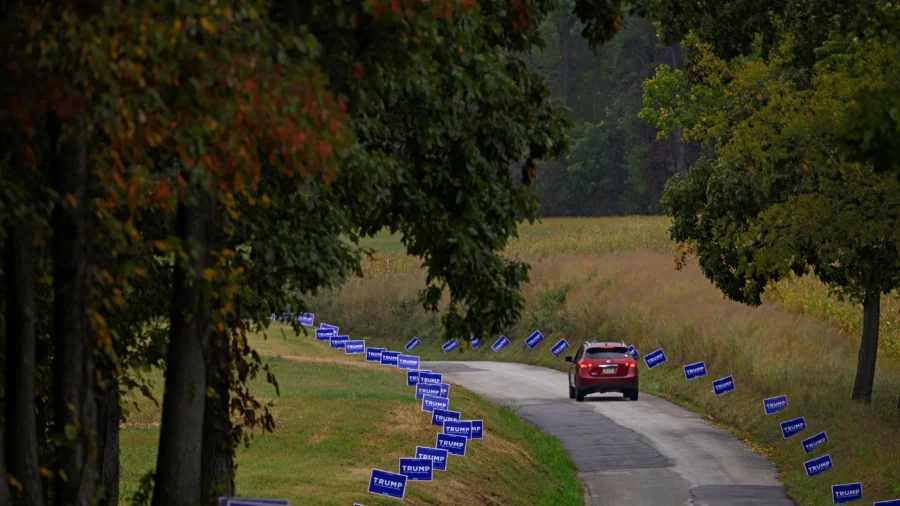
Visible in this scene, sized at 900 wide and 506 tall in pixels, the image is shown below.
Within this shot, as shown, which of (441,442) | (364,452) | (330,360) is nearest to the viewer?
(441,442)

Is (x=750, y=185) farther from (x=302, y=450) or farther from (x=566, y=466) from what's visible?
(x=302, y=450)

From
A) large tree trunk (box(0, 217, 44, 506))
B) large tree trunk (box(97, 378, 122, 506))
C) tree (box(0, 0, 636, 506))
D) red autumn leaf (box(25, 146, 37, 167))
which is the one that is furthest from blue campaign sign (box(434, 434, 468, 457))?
red autumn leaf (box(25, 146, 37, 167))

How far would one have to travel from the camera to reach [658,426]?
32.5 m

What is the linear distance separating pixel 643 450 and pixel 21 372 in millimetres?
21002

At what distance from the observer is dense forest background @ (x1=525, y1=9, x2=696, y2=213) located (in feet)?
331

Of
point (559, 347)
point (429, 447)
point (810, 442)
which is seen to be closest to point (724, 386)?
point (810, 442)

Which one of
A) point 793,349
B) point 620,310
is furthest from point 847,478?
point 620,310

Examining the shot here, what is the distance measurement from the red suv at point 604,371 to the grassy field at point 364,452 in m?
2.61

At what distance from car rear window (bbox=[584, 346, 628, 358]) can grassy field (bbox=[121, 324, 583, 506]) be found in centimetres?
281

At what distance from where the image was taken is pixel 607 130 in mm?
104000

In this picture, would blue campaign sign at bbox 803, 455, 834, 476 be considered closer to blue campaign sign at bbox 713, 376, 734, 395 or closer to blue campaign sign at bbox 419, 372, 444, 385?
blue campaign sign at bbox 713, 376, 734, 395

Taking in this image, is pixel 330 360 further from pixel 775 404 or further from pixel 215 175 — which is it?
pixel 215 175

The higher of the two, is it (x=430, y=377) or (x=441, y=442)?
(x=430, y=377)

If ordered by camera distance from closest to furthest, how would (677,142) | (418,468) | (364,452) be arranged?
1. (418,468)
2. (364,452)
3. (677,142)
